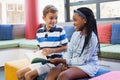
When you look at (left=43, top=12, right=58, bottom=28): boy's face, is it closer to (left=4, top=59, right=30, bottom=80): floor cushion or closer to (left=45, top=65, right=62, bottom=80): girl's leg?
(left=45, top=65, right=62, bottom=80): girl's leg

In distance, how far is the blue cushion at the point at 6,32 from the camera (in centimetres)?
458

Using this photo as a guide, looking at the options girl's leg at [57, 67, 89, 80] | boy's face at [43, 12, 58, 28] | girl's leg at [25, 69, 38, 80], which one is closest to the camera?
girl's leg at [57, 67, 89, 80]

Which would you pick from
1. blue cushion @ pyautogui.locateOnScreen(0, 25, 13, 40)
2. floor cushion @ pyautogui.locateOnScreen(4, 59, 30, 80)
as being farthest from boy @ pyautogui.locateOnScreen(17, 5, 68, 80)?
blue cushion @ pyautogui.locateOnScreen(0, 25, 13, 40)

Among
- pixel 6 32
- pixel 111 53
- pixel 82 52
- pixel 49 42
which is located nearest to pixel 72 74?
pixel 82 52

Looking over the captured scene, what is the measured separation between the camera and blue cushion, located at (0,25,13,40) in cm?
458

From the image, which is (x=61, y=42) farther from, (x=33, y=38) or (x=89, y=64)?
(x=33, y=38)

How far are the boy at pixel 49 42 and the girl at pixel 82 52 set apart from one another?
0.52ft

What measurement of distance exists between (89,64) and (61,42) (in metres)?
0.48

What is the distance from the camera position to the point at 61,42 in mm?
2119

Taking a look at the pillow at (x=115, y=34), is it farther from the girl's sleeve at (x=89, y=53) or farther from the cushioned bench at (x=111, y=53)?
the girl's sleeve at (x=89, y=53)

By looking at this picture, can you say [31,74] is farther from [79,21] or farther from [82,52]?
[79,21]

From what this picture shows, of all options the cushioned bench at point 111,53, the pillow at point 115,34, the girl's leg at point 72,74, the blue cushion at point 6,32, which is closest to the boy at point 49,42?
the girl's leg at point 72,74

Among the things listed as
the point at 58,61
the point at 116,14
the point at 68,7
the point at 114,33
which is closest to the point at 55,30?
the point at 58,61

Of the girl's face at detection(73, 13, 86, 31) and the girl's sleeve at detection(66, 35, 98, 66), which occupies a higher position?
the girl's face at detection(73, 13, 86, 31)
